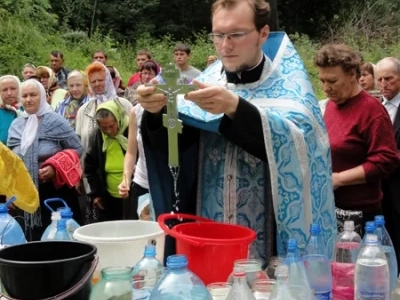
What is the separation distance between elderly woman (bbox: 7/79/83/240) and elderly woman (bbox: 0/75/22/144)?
0.82 m

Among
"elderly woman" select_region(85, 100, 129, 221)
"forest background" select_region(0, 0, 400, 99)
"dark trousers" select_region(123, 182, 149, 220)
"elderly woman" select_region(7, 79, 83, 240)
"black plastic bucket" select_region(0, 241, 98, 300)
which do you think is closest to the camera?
"black plastic bucket" select_region(0, 241, 98, 300)

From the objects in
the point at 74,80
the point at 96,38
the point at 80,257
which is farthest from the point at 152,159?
the point at 96,38

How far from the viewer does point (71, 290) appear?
1685mm

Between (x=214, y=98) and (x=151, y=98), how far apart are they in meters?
0.22

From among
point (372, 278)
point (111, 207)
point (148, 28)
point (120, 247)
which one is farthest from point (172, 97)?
point (148, 28)

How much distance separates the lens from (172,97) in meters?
2.12

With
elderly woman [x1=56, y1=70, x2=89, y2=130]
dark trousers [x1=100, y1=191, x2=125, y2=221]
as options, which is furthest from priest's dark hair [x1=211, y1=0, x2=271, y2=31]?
elderly woman [x1=56, y1=70, x2=89, y2=130]

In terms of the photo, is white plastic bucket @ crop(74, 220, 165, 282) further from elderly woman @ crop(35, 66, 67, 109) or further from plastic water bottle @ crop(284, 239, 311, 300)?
elderly woman @ crop(35, 66, 67, 109)

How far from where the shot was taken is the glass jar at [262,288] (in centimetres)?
189

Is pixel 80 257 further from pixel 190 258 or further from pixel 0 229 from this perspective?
pixel 0 229

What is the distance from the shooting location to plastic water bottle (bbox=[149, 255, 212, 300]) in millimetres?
1686

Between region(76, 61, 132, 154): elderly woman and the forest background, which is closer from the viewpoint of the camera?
region(76, 61, 132, 154): elderly woman

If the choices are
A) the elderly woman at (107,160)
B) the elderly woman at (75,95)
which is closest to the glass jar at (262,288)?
the elderly woman at (107,160)

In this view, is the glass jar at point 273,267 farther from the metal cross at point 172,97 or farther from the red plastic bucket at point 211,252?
the metal cross at point 172,97
